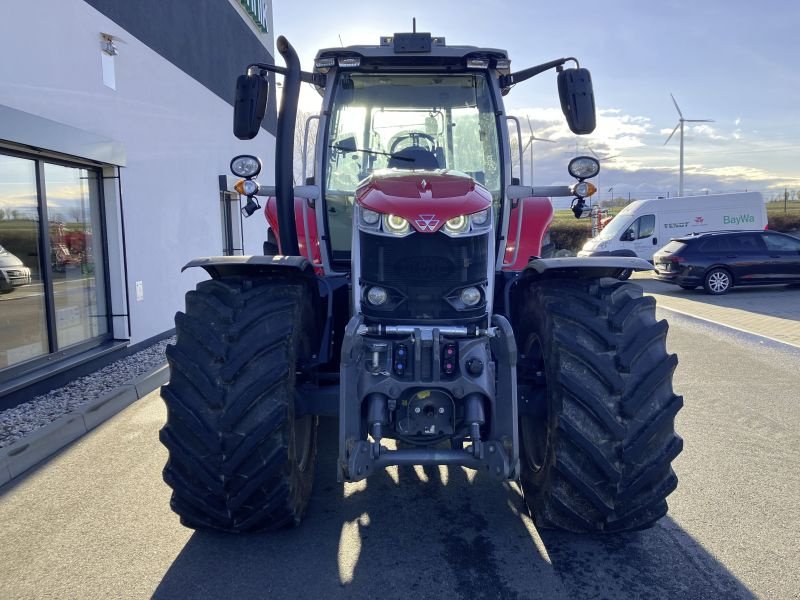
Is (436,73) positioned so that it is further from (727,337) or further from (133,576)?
(727,337)


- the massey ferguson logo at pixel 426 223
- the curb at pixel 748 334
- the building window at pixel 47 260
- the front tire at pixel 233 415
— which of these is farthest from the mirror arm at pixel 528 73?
the curb at pixel 748 334

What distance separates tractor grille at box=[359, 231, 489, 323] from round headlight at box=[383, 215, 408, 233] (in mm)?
49

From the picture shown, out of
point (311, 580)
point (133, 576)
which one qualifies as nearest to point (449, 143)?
point (311, 580)

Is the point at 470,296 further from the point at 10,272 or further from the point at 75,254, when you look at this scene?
the point at 75,254

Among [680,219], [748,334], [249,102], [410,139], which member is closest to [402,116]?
[410,139]

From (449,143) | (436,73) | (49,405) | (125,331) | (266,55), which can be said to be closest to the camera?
(436,73)

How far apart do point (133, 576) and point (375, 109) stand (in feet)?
10.3

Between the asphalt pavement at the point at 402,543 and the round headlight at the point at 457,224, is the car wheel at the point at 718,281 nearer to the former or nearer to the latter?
the asphalt pavement at the point at 402,543

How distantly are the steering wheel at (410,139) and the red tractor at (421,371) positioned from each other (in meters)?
1.02

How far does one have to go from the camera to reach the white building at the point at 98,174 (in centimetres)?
648

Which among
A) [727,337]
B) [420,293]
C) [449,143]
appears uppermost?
[449,143]

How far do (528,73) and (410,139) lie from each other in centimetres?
94

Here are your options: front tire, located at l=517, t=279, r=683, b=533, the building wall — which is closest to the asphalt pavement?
front tire, located at l=517, t=279, r=683, b=533

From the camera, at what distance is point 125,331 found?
8.45 metres
